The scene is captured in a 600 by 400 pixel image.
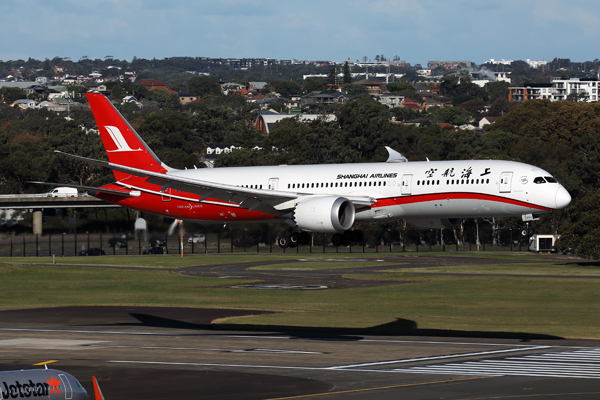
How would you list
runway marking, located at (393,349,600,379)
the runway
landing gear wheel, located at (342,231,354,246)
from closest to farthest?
the runway, runway marking, located at (393,349,600,379), landing gear wheel, located at (342,231,354,246)

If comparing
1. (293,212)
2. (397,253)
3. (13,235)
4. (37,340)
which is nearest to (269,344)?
(293,212)

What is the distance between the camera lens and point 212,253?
173625 millimetres

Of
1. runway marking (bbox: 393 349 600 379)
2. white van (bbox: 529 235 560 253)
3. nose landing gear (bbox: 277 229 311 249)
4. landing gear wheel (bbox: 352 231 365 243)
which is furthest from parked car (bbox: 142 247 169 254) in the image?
runway marking (bbox: 393 349 600 379)

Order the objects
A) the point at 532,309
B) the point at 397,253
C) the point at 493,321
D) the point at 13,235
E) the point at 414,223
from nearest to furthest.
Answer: the point at 414,223
the point at 493,321
the point at 532,309
the point at 13,235
the point at 397,253

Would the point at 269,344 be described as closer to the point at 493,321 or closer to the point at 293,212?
the point at 293,212

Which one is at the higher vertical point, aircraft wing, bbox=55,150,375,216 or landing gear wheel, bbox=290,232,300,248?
aircraft wing, bbox=55,150,375,216

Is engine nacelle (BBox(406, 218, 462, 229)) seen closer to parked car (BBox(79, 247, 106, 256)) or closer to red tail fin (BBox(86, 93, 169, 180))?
red tail fin (BBox(86, 93, 169, 180))

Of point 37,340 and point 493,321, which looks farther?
point 493,321

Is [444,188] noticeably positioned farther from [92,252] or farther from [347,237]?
[92,252]

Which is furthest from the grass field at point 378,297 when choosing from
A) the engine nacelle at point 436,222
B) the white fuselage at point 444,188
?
the white fuselage at point 444,188

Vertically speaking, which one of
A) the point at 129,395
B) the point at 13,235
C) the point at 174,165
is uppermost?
the point at 174,165

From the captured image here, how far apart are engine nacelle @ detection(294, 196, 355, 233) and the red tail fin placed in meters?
18.9

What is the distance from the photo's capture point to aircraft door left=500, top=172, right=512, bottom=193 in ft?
193

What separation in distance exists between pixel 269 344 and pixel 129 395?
65.2ft
